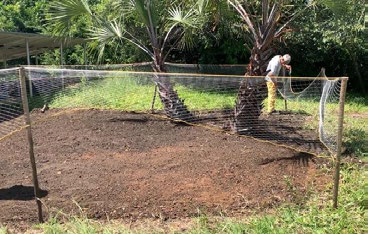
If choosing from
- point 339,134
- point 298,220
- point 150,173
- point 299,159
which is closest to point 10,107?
point 150,173

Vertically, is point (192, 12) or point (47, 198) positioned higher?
point (192, 12)

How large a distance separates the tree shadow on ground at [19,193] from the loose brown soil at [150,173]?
0.04 feet

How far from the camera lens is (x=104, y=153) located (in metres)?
6.18

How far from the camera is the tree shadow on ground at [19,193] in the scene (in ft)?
15.2

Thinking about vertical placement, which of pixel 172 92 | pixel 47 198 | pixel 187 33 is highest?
pixel 187 33

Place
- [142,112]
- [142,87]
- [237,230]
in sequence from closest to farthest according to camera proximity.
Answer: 1. [237,230]
2. [142,112]
3. [142,87]

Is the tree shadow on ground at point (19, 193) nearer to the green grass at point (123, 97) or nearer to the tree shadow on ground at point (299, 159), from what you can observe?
the tree shadow on ground at point (299, 159)

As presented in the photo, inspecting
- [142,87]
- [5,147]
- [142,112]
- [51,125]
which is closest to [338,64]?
[142,87]

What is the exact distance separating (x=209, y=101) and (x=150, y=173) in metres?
5.76

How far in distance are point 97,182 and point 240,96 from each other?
3.01 meters

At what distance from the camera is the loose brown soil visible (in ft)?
14.3

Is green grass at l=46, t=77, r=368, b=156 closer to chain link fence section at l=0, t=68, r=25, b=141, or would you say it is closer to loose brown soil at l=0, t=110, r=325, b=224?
chain link fence section at l=0, t=68, r=25, b=141

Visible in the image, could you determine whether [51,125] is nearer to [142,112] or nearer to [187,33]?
[142,112]

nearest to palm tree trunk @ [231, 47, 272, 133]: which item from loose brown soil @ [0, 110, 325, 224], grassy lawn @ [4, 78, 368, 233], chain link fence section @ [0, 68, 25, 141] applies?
→ loose brown soil @ [0, 110, 325, 224]
